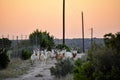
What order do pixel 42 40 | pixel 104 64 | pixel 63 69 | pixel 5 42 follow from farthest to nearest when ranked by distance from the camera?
pixel 42 40 → pixel 5 42 → pixel 63 69 → pixel 104 64

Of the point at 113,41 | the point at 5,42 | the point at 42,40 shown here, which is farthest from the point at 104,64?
the point at 42,40

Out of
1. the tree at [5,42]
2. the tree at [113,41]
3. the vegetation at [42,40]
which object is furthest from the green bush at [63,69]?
the vegetation at [42,40]

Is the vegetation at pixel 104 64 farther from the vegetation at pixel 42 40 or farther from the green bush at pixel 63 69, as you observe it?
the vegetation at pixel 42 40

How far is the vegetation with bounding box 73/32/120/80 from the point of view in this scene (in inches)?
534

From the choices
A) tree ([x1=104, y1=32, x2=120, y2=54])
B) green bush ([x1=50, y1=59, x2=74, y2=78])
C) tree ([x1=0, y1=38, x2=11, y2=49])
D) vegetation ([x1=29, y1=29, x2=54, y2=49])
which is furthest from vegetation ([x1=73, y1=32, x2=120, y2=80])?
vegetation ([x1=29, y1=29, x2=54, y2=49])

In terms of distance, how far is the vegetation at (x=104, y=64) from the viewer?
1357 cm

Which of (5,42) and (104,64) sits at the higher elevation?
(5,42)

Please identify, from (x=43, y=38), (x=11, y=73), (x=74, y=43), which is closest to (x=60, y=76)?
(x=11, y=73)

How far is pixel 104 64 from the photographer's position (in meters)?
13.8

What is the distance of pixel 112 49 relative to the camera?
46.5 ft

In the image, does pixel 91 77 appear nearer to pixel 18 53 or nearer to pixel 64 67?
pixel 64 67

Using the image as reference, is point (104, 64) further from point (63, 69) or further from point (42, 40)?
point (42, 40)

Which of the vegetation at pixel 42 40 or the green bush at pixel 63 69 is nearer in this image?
the green bush at pixel 63 69

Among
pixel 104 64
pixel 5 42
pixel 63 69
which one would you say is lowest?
pixel 63 69
